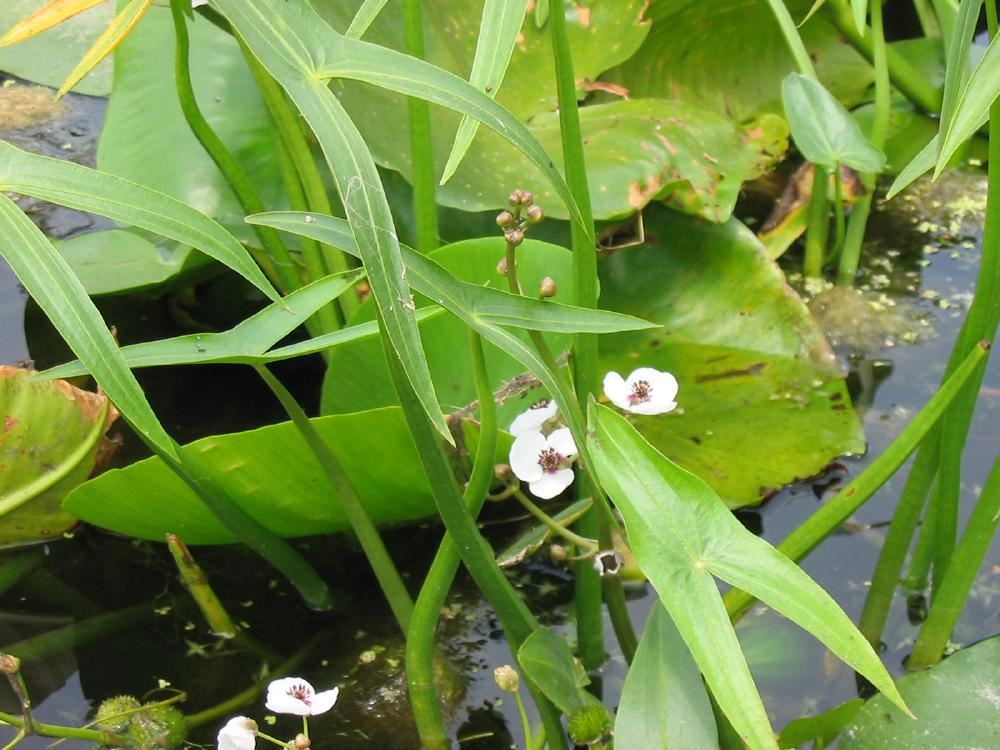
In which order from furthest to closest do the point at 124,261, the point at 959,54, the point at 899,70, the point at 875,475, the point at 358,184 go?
the point at 899,70 → the point at 124,261 → the point at 875,475 → the point at 959,54 → the point at 358,184

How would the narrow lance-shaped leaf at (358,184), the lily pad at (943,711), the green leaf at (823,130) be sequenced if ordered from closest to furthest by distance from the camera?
the narrow lance-shaped leaf at (358,184)
the lily pad at (943,711)
the green leaf at (823,130)

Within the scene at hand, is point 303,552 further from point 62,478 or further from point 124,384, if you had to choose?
point 124,384

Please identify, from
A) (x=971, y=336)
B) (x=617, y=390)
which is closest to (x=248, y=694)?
(x=617, y=390)

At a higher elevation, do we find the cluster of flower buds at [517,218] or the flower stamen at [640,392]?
the cluster of flower buds at [517,218]

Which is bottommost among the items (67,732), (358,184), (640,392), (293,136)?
(67,732)

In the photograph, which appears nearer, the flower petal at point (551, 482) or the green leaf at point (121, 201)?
the green leaf at point (121, 201)

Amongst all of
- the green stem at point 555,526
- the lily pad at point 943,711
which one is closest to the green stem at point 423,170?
the green stem at point 555,526

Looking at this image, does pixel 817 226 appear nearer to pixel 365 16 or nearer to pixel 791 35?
pixel 791 35

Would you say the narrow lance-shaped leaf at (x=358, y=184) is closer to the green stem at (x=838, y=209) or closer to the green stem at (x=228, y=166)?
the green stem at (x=228, y=166)
